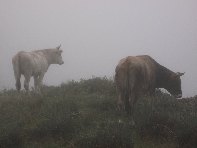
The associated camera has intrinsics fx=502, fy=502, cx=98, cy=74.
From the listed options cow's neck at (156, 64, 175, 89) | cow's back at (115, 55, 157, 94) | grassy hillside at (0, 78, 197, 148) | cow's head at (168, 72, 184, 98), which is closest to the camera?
grassy hillside at (0, 78, 197, 148)

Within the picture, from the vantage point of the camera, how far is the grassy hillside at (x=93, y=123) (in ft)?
38.1

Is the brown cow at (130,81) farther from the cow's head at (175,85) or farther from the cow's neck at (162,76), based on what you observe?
the cow's head at (175,85)

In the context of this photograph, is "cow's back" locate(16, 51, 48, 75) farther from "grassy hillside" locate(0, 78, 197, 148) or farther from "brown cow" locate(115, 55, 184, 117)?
"brown cow" locate(115, 55, 184, 117)

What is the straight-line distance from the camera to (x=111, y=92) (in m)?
16.9

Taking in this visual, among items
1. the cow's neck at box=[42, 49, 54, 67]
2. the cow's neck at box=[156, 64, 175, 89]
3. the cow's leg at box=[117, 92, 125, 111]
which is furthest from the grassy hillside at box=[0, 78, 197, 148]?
the cow's neck at box=[42, 49, 54, 67]

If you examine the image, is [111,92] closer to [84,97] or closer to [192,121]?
[84,97]

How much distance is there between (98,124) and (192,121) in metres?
2.35

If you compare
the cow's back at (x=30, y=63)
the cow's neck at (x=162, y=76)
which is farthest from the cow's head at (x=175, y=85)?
the cow's back at (x=30, y=63)

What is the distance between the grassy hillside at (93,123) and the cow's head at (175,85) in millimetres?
2098

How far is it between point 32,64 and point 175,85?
5.64 m

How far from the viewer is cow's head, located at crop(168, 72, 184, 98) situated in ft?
58.5

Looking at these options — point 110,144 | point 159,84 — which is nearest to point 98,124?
point 110,144

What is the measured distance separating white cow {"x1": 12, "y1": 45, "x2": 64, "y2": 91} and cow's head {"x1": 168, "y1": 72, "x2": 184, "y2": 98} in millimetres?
5293

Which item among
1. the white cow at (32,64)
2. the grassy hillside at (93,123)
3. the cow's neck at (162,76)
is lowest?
the grassy hillside at (93,123)
